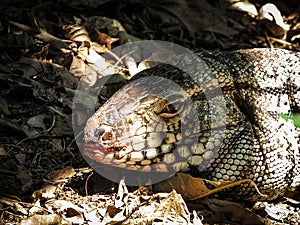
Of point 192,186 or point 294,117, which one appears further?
point 294,117

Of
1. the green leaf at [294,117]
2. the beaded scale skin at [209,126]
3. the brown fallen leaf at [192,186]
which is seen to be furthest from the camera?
the green leaf at [294,117]

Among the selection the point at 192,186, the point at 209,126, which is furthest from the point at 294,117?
the point at 192,186

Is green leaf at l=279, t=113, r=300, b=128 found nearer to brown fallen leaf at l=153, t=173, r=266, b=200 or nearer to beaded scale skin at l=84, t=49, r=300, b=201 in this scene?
beaded scale skin at l=84, t=49, r=300, b=201

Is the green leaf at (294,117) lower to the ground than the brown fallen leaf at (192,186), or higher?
higher

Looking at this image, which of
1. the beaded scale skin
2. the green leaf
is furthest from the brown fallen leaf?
the green leaf

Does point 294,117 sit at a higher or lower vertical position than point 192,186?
higher

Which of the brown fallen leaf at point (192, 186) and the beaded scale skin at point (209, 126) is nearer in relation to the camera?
the beaded scale skin at point (209, 126)

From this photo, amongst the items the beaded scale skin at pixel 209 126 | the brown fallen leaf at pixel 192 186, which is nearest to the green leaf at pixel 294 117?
the beaded scale skin at pixel 209 126

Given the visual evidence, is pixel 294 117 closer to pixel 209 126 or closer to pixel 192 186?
pixel 209 126

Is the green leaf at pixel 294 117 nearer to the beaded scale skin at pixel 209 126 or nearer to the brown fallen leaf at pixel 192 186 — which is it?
the beaded scale skin at pixel 209 126

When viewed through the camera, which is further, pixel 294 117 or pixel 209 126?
pixel 294 117

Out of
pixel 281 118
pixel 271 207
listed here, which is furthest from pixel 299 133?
pixel 271 207
